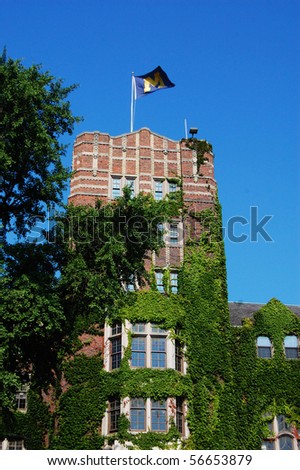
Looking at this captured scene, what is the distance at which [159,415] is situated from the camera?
32.2 meters

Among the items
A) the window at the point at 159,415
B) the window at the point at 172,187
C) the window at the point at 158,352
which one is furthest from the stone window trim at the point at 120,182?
the window at the point at 159,415

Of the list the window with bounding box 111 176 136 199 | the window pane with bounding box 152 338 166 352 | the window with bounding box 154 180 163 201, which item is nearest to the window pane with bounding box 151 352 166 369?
the window pane with bounding box 152 338 166 352

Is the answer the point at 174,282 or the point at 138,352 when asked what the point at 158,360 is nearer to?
the point at 138,352

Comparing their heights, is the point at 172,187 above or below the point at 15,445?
above

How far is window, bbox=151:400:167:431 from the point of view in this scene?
32.1 meters

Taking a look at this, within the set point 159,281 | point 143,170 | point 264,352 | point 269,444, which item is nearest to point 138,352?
point 159,281

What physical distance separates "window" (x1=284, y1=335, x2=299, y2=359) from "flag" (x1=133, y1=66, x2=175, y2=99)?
18.0 metres

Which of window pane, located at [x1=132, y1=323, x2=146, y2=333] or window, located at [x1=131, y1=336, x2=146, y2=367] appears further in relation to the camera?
window pane, located at [x1=132, y1=323, x2=146, y2=333]

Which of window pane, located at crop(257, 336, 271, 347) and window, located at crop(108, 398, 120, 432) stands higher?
window pane, located at crop(257, 336, 271, 347)

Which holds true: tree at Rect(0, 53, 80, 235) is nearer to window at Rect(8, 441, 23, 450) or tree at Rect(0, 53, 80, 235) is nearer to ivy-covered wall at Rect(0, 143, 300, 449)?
ivy-covered wall at Rect(0, 143, 300, 449)

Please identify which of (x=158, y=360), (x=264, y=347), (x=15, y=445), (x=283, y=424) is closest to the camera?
(x=15, y=445)

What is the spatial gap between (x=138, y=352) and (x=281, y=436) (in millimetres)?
9519

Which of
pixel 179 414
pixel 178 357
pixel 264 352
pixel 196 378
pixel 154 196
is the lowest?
pixel 179 414
